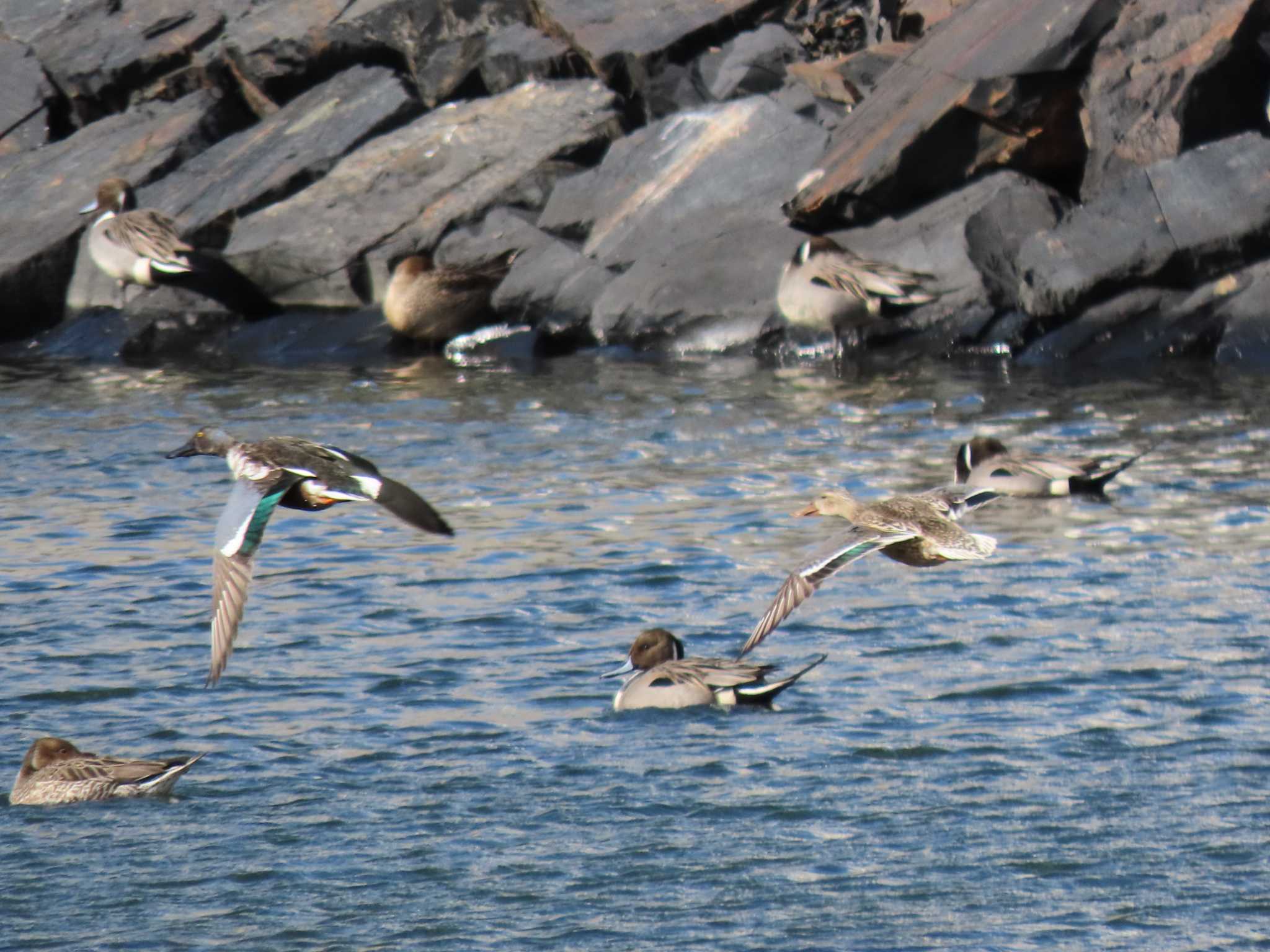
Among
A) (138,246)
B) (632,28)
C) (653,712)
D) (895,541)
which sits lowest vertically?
(653,712)

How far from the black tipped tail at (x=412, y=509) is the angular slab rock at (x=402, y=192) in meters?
12.0

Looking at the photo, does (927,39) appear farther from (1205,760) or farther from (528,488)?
(1205,760)

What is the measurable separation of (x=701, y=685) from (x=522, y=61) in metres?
12.9

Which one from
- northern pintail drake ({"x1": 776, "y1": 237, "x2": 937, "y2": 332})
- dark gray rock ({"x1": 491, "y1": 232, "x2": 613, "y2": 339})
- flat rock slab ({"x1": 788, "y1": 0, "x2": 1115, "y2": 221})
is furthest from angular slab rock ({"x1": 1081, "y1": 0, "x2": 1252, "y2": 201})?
dark gray rock ({"x1": 491, "y1": 232, "x2": 613, "y2": 339})

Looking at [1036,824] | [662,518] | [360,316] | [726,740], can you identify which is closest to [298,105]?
[360,316]

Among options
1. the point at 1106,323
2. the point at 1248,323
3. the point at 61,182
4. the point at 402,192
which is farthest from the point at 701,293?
the point at 61,182

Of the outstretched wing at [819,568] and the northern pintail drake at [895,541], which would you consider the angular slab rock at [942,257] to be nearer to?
the northern pintail drake at [895,541]

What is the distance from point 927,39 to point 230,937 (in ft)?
42.1

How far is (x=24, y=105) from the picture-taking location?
23.4m

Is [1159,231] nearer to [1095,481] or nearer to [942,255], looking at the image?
[942,255]

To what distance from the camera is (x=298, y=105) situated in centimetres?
2102

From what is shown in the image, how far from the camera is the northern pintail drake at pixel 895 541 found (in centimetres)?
730

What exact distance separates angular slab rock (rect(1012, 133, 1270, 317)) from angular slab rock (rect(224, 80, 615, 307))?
5.29m

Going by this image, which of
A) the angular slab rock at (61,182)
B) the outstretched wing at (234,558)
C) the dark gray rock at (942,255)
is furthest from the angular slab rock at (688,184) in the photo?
the outstretched wing at (234,558)
